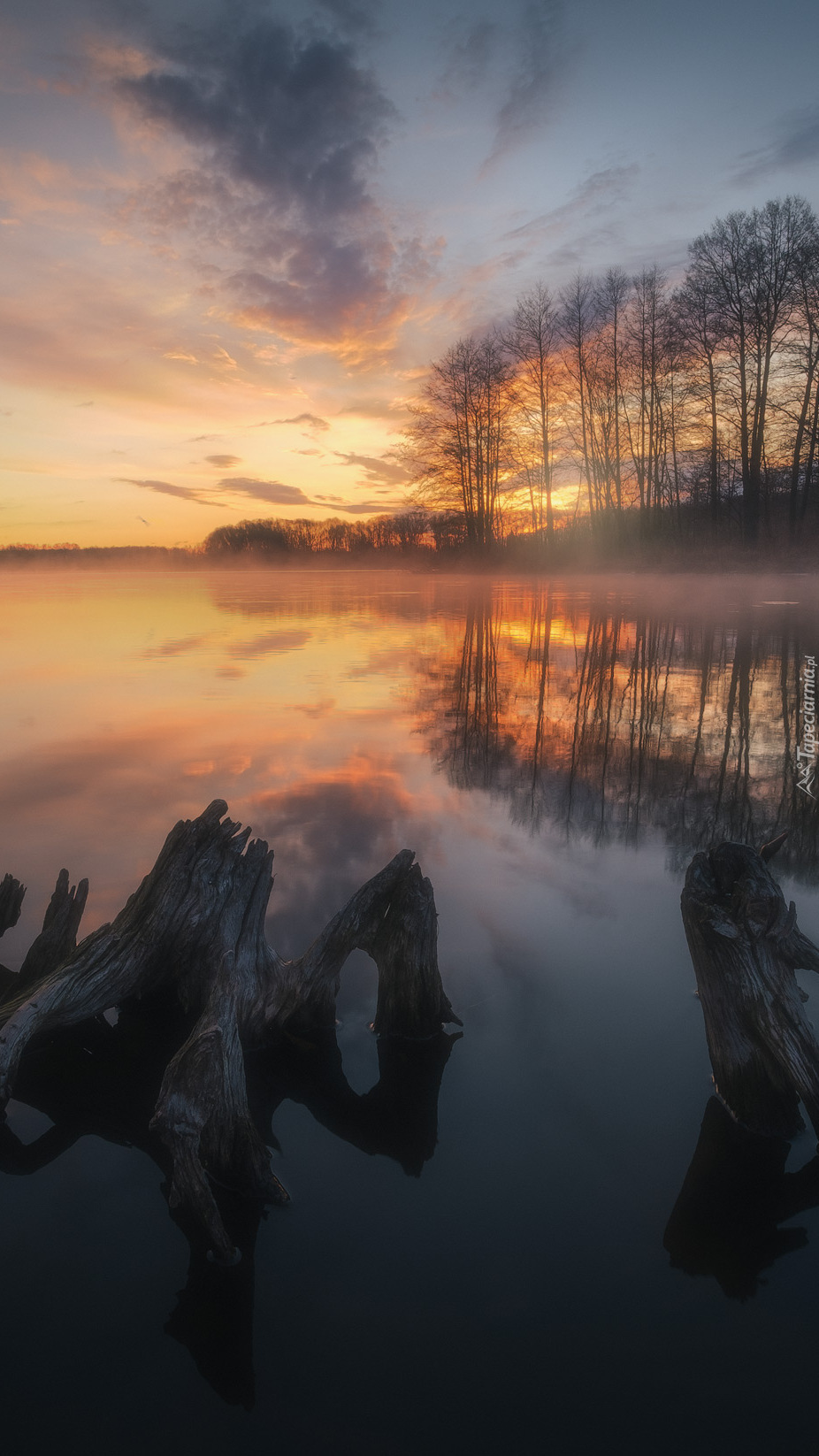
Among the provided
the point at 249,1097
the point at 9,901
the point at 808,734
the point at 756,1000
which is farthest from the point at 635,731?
the point at 9,901

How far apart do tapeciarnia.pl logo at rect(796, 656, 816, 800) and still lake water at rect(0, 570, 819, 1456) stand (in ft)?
0.56

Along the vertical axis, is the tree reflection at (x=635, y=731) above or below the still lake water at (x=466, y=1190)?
above

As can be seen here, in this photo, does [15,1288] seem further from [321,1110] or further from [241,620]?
[241,620]

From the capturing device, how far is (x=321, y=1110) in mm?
3318

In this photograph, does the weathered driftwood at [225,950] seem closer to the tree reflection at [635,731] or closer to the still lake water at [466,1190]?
the still lake water at [466,1190]

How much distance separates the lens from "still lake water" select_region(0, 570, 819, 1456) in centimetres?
210

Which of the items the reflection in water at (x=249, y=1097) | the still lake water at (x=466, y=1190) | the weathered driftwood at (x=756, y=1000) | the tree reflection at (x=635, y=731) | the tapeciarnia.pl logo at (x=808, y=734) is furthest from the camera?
the tapeciarnia.pl logo at (x=808, y=734)

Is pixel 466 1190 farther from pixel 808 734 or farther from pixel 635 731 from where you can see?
pixel 808 734

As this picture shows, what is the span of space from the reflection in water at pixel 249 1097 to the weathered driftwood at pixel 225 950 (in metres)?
0.15

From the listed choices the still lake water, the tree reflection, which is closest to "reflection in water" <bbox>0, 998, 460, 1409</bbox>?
the still lake water

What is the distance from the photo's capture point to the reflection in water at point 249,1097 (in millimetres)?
2410

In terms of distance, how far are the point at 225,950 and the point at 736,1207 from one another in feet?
7.88

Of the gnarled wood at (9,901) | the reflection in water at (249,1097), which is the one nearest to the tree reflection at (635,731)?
the reflection in water at (249,1097)

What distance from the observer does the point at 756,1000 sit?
120 inches
